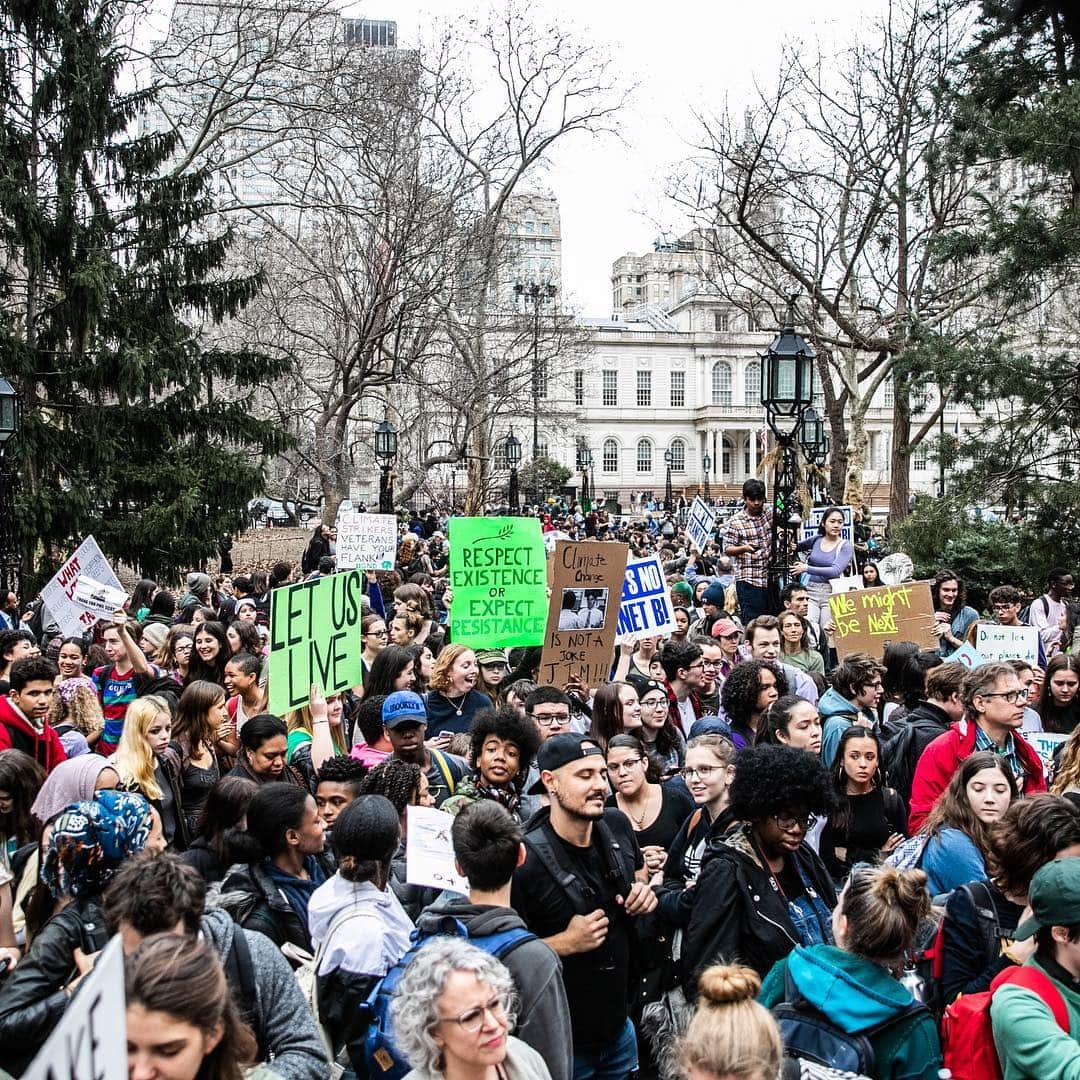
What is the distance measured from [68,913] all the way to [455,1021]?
1.24m

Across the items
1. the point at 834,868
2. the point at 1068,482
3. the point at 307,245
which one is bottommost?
the point at 834,868

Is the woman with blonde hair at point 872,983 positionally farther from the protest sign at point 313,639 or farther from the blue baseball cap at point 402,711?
the protest sign at point 313,639

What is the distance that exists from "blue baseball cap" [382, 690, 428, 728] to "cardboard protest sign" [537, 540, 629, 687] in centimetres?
226

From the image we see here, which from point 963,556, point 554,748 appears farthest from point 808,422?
point 554,748

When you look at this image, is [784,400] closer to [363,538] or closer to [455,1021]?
[363,538]

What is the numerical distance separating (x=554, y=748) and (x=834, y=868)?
1.73m

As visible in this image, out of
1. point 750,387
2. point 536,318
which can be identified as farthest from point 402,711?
point 750,387

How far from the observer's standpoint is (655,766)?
5973 mm

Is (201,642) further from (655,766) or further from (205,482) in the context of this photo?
(205,482)

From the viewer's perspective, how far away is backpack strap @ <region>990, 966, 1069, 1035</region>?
3.18 metres

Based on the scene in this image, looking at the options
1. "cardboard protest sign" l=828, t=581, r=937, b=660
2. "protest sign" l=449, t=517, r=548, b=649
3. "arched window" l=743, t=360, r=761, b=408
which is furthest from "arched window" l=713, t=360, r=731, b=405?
"protest sign" l=449, t=517, r=548, b=649

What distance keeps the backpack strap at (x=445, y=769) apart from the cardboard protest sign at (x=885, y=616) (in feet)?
14.9

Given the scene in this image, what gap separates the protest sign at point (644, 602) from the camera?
8688mm

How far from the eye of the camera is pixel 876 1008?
3.22 metres
